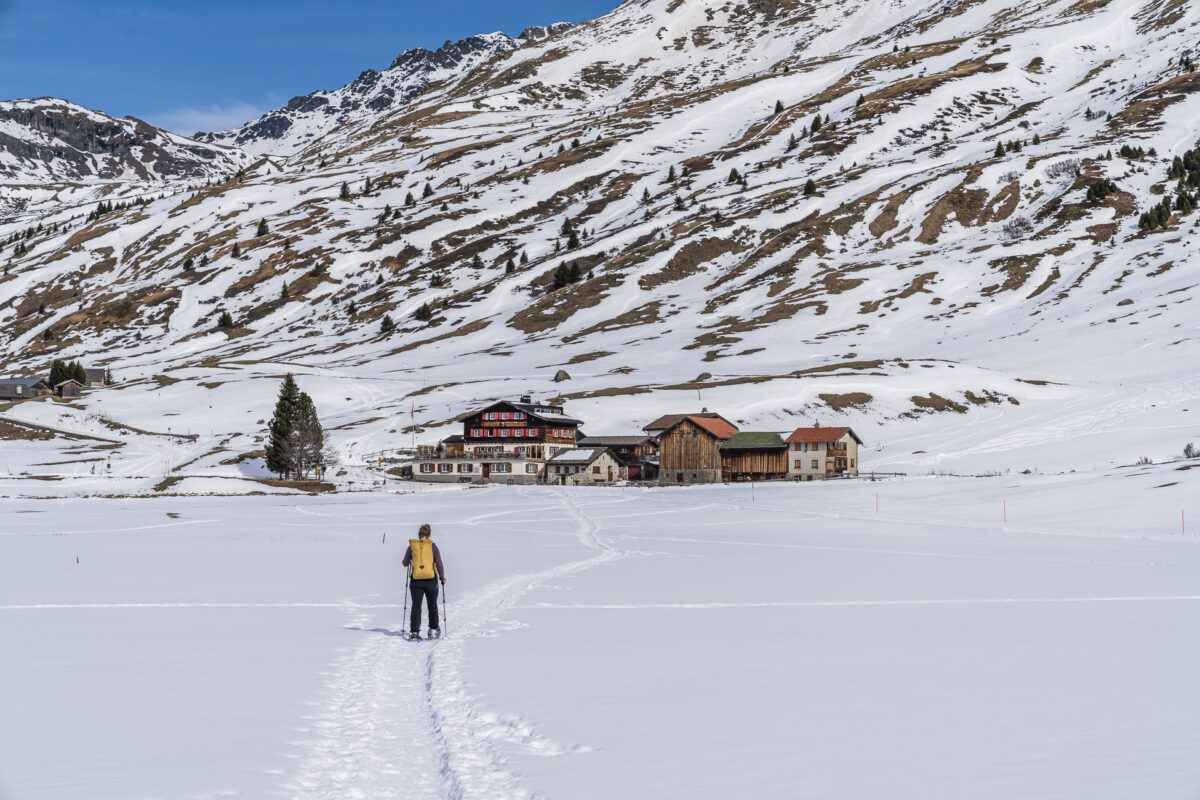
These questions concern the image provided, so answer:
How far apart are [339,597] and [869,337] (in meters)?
131

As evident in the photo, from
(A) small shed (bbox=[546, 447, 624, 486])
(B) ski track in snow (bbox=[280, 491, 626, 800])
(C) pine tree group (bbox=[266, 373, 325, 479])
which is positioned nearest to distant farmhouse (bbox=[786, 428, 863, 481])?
(A) small shed (bbox=[546, 447, 624, 486])

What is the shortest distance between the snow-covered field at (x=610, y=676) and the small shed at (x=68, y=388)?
12761cm

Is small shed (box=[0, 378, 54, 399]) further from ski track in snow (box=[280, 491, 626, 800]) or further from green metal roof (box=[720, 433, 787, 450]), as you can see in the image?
ski track in snow (box=[280, 491, 626, 800])

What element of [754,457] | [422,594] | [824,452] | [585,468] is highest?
[824,452]

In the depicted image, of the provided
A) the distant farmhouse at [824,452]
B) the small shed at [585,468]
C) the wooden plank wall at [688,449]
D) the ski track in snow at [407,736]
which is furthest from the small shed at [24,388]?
the ski track in snow at [407,736]

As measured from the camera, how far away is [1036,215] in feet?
602

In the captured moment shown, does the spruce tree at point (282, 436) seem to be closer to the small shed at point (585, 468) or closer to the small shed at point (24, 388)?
the small shed at point (585, 468)

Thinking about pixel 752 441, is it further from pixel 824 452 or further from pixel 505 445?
pixel 505 445

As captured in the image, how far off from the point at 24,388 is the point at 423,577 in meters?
158

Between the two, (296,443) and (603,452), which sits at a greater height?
(296,443)

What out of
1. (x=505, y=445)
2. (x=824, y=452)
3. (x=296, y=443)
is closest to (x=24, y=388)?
(x=296, y=443)

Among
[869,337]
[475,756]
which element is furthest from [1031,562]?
[869,337]

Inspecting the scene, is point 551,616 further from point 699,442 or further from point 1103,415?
point 1103,415

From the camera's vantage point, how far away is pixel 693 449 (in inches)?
3846
